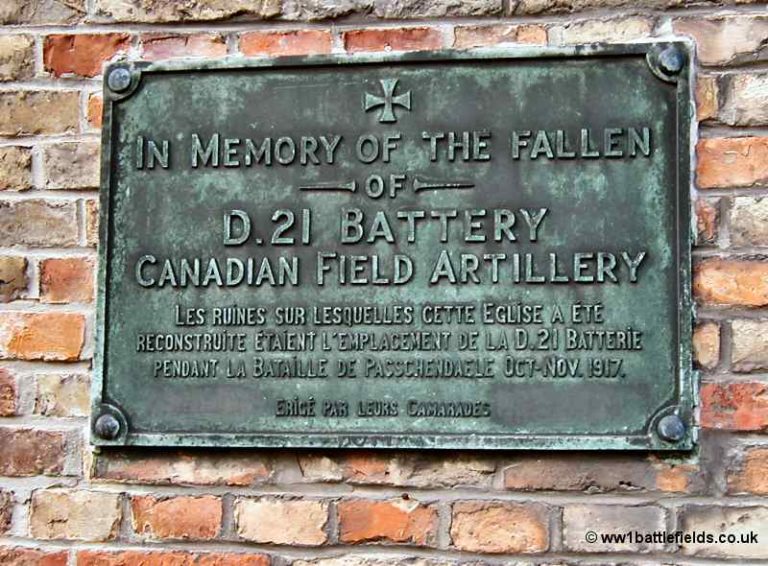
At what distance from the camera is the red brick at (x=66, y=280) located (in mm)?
2523

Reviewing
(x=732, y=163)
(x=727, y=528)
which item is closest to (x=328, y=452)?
(x=727, y=528)

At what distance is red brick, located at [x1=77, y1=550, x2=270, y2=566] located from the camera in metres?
2.43

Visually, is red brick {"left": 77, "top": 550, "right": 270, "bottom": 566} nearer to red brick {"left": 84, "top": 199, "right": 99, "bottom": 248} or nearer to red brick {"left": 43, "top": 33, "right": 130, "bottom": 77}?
red brick {"left": 84, "top": 199, "right": 99, "bottom": 248}

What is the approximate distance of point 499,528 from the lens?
7.75 feet

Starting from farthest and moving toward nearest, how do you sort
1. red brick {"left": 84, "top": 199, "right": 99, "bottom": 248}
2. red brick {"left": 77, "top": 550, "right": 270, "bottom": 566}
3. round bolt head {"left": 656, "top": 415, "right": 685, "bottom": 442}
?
red brick {"left": 84, "top": 199, "right": 99, "bottom": 248}
red brick {"left": 77, "top": 550, "right": 270, "bottom": 566}
round bolt head {"left": 656, "top": 415, "right": 685, "bottom": 442}

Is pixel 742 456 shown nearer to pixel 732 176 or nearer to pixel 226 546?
pixel 732 176

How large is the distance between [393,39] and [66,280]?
93 centimetres

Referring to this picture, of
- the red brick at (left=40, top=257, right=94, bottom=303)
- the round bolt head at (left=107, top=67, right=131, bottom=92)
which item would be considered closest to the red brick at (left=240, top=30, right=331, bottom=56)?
the round bolt head at (left=107, top=67, right=131, bottom=92)

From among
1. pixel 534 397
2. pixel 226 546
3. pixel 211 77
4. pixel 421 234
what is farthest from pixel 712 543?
pixel 211 77

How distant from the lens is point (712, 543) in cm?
231

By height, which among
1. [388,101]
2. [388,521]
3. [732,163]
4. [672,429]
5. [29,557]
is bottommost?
[29,557]

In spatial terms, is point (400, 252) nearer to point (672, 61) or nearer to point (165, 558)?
point (672, 61)

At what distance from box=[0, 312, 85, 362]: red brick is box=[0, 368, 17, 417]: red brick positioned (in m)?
0.04

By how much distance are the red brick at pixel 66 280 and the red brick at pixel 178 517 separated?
0.49 meters
